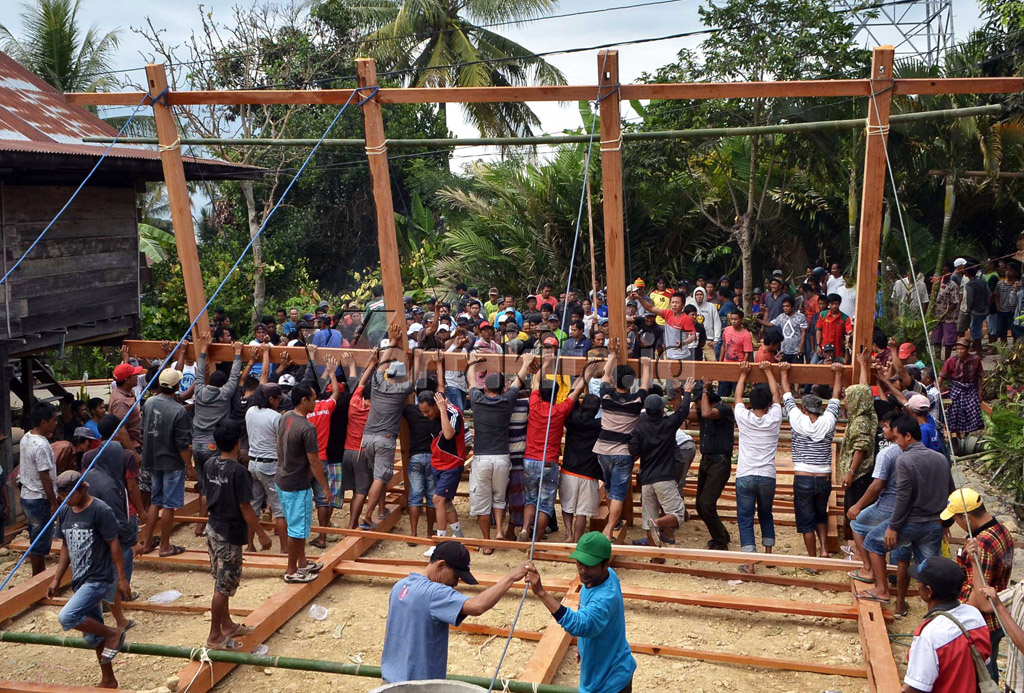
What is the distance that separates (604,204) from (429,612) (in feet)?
16.6

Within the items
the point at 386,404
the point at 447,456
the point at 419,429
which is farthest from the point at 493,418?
the point at 386,404

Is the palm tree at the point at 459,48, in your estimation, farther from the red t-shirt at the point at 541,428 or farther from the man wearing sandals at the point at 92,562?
the man wearing sandals at the point at 92,562

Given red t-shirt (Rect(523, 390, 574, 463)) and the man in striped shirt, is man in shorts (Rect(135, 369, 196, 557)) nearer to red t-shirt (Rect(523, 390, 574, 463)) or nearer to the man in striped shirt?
red t-shirt (Rect(523, 390, 574, 463))

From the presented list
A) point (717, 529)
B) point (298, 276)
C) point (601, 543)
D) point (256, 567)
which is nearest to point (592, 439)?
point (717, 529)

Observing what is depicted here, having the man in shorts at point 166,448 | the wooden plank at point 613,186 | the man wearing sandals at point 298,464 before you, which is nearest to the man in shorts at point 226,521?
the man wearing sandals at point 298,464

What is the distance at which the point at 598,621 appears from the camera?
17.4 ft

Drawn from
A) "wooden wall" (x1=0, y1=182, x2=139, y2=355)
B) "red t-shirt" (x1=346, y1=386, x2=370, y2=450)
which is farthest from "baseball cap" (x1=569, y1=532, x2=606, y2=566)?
"wooden wall" (x1=0, y1=182, x2=139, y2=355)

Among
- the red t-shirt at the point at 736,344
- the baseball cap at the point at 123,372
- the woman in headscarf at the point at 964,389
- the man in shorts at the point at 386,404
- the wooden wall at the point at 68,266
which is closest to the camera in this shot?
the man in shorts at the point at 386,404

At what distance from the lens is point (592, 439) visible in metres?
9.81

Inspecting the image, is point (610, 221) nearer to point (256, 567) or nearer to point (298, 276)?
point (256, 567)

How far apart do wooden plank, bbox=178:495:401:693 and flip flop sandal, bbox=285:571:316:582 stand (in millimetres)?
44

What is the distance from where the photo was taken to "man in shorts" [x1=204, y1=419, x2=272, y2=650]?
7570mm

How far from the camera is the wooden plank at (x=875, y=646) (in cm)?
672

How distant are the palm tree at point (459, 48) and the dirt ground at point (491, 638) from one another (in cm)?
1855
